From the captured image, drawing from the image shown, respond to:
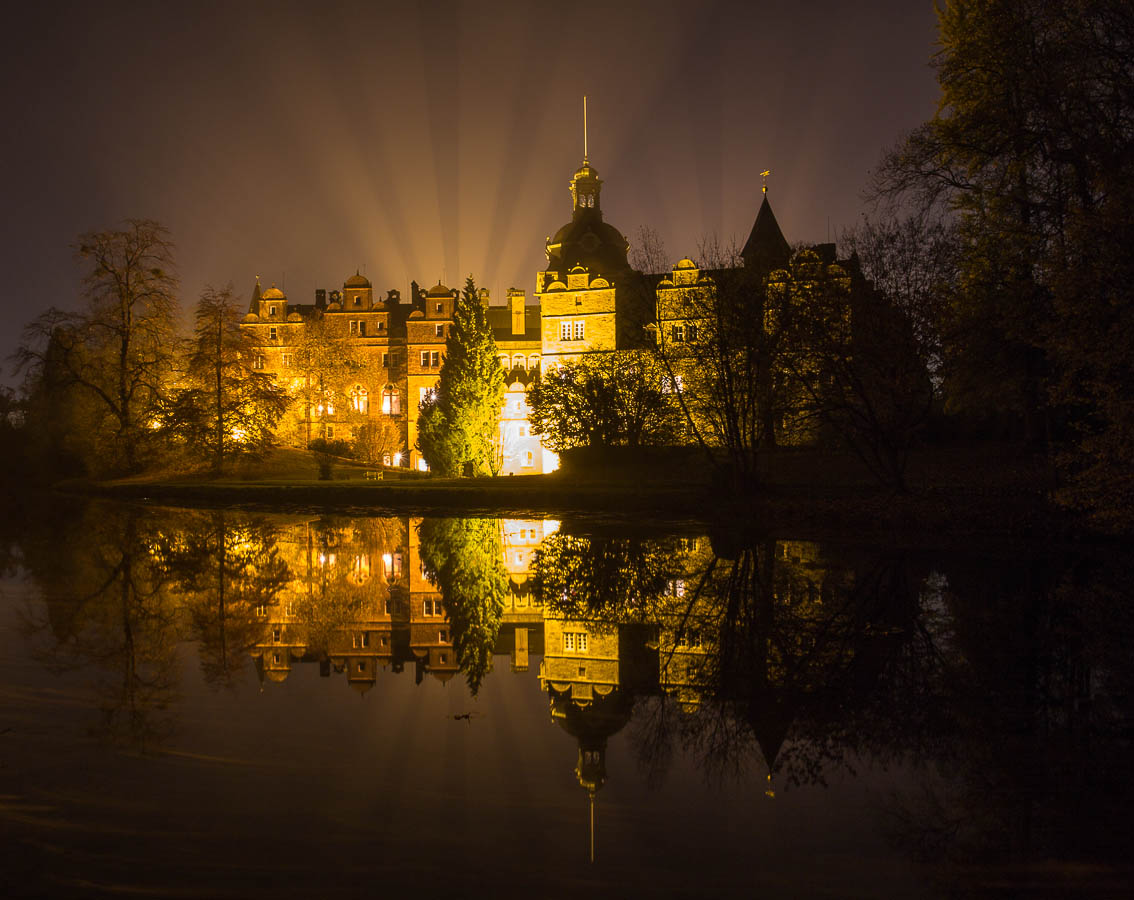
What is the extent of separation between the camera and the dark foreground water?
4047mm

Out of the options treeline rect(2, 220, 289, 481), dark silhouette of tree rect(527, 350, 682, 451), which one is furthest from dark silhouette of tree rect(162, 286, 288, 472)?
dark silhouette of tree rect(527, 350, 682, 451)

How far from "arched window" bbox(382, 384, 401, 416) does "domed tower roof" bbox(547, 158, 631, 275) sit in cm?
1544

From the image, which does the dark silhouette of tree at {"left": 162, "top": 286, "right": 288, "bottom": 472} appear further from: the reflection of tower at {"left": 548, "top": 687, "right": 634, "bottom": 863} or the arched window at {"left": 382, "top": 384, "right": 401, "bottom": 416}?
the reflection of tower at {"left": 548, "top": 687, "right": 634, "bottom": 863}

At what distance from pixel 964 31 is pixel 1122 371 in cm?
1255

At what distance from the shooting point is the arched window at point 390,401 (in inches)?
2312

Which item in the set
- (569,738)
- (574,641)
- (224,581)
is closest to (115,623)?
(224,581)

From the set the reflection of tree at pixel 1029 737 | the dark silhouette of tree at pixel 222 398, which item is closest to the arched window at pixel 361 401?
the dark silhouette of tree at pixel 222 398

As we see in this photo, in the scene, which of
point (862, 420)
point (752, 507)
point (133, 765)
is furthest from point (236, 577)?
point (862, 420)

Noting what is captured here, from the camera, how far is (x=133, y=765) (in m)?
5.16

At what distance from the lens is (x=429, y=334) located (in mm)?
56938

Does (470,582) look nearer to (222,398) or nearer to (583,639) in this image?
(583,639)

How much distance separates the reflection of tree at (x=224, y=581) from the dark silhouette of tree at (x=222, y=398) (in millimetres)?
17996

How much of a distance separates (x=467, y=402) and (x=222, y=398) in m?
11.7

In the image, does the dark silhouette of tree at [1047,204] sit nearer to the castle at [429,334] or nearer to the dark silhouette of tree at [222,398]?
the castle at [429,334]
